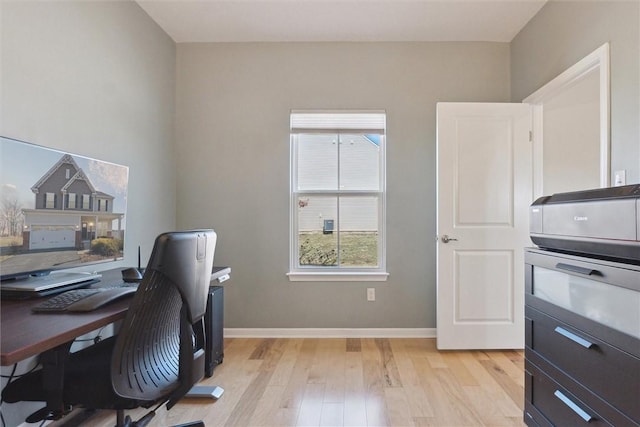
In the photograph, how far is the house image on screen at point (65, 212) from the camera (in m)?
1.43

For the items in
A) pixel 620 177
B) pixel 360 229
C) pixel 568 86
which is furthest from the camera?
pixel 360 229

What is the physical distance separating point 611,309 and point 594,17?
69.9 inches

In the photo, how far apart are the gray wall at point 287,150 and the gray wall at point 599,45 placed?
43cm

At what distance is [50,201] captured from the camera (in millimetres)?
1490

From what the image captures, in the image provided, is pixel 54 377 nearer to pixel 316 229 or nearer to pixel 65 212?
Result: pixel 65 212

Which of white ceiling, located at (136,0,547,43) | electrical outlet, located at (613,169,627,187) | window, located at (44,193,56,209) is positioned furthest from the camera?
white ceiling, located at (136,0,547,43)

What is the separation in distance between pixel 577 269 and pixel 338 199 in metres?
2.02

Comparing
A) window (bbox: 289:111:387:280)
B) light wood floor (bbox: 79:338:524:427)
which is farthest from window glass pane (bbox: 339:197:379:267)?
light wood floor (bbox: 79:338:524:427)

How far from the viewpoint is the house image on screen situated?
1.43 metres

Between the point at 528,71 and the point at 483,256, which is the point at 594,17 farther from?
the point at 483,256

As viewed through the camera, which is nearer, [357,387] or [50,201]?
[50,201]

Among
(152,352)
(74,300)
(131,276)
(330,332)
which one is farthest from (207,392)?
(330,332)

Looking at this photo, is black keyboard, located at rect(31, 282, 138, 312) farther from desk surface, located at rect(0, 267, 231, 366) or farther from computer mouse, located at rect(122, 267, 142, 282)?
computer mouse, located at rect(122, 267, 142, 282)

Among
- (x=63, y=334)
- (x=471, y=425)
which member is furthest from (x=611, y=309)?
(x=63, y=334)
